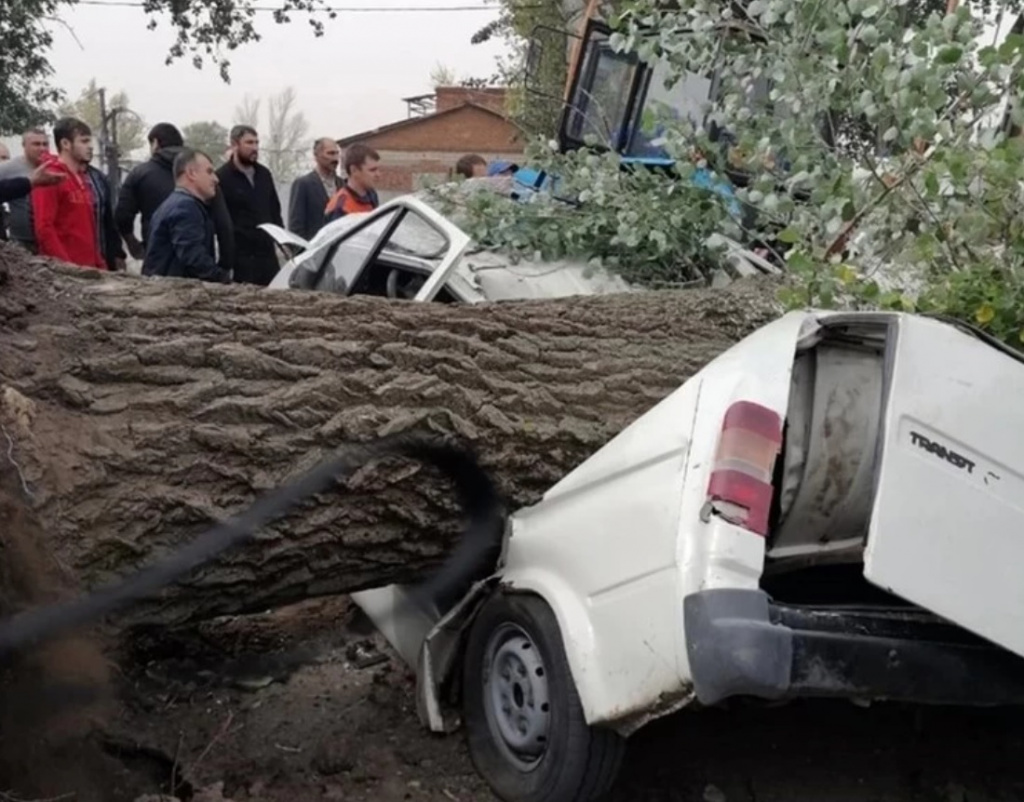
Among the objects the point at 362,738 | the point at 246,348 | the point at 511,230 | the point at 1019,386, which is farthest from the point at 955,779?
the point at 511,230

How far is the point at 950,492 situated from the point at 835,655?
1.48 ft

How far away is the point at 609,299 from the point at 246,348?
168cm

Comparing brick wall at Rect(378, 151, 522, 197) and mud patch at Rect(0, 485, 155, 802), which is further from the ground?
mud patch at Rect(0, 485, 155, 802)

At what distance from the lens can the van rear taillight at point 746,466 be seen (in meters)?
2.78

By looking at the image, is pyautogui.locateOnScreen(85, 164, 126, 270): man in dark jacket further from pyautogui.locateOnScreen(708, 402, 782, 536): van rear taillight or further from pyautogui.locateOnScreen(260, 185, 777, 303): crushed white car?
pyautogui.locateOnScreen(708, 402, 782, 536): van rear taillight

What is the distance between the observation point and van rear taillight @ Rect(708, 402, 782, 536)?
9.13ft

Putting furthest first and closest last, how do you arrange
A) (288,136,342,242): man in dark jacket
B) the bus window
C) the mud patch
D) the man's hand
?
(288,136,342,242): man in dark jacket → the bus window → the man's hand → the mud patch

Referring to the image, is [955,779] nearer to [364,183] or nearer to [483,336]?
[483,336]

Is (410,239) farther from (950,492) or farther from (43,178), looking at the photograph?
(950,492)

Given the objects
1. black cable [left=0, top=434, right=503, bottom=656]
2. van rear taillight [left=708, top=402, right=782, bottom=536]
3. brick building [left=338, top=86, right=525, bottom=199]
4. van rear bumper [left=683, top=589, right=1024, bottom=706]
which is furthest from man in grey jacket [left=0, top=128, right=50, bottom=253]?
brick building [left=338, top=86, right=525, bottom=199]

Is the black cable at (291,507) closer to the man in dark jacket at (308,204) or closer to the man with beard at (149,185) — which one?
the man with beard at (149,185)

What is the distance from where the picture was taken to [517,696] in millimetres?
3340

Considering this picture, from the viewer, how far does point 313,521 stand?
11.1ft

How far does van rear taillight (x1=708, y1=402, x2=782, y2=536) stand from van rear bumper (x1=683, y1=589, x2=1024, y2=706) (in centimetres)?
18
